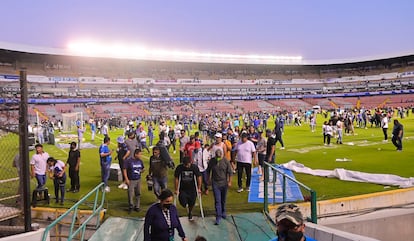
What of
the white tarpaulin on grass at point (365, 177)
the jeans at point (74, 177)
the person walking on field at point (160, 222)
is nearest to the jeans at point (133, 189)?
the jeans at point (74, 177)

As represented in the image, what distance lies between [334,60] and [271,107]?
20109 millimetres

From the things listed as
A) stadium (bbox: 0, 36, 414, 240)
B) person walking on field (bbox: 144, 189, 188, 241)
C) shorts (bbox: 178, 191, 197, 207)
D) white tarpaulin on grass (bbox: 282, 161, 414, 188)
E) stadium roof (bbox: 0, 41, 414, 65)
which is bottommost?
white tarpaulin on grass (bbox: 282, 161, 414, 188)

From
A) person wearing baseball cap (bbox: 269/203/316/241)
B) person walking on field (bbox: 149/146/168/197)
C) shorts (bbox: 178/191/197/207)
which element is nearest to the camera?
person wearing baseball cap (bbox: 269/203/316/241)

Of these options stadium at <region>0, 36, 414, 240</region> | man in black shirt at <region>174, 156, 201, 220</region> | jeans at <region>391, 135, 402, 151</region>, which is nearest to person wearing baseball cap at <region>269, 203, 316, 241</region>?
man in black shirt at <region>174, 156, 201, 220</region>

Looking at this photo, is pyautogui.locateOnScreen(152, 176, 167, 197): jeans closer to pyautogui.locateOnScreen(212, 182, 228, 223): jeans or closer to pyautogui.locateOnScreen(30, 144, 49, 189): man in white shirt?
pyautogui.locateOnScreen(212, 182, 228, 223): jeans

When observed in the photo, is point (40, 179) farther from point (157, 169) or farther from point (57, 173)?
Result: point (157, 169)

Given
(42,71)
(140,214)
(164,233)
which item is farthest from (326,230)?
(42,71)

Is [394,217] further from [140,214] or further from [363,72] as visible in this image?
[363,72]

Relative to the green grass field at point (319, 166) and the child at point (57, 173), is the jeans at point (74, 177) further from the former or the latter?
the child at point (57, 173)

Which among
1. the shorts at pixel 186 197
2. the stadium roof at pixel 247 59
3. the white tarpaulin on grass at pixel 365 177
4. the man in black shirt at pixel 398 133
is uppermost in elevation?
the stadium roof at pixel 247 59

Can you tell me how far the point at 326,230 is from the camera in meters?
5.38

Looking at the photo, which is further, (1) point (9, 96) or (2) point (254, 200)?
(2) point (254, 200)

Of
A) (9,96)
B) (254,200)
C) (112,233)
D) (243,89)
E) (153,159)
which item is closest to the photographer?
(9,96)

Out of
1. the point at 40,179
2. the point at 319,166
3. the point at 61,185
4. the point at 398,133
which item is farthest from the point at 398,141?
the point at 40,179
